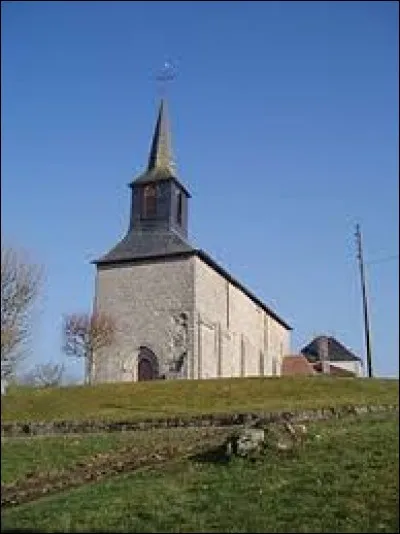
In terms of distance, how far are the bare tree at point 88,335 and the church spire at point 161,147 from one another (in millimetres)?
11522

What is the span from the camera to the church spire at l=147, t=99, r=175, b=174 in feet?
169

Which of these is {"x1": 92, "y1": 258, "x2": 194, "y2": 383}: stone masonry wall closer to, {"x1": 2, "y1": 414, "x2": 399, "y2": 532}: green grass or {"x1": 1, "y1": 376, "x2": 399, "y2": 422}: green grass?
{"x1": 1, "y1": 376, "x2": 399, "y2": 422}: green grass

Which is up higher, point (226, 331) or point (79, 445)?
point (226, 331)

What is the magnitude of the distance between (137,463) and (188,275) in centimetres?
3215

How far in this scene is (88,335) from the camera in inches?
1746

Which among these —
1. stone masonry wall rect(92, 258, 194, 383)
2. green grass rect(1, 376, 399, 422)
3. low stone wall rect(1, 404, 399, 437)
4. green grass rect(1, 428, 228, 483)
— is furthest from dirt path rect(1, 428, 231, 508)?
stone masonry wall rect(92, 258, 194, 383)

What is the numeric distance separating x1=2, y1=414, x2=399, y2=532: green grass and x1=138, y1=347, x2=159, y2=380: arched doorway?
32.4m

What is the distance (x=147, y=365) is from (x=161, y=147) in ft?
51.6

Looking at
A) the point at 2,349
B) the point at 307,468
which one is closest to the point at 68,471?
the point at 307,468

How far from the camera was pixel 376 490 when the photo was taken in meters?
9.39

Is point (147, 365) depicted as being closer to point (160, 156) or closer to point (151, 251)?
point (151, 251)

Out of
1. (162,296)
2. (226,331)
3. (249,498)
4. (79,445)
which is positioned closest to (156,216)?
(162,296)

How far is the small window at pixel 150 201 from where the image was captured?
49.0 m

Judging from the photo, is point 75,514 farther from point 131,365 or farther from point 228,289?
point 228,289
